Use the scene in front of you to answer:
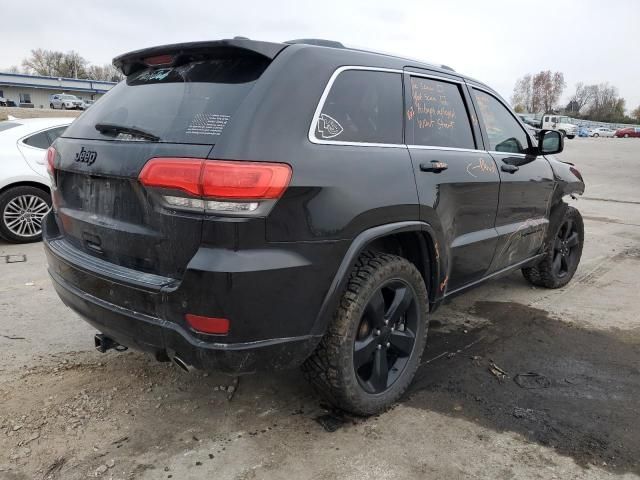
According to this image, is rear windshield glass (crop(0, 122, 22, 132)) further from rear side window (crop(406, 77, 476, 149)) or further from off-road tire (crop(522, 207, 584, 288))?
off-road tire (crop(522, 207, 584, 288))

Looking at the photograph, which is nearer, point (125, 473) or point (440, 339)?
point (125, 473)

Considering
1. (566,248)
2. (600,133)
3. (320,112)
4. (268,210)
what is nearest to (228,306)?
(268,210)

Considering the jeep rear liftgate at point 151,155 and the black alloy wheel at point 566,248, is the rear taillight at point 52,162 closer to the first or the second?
the jeep rear liftgate at point 151,155

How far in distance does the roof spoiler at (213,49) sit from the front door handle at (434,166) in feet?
3.27

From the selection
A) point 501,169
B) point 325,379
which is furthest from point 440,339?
point 325,379

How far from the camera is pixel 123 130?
2.52 metres

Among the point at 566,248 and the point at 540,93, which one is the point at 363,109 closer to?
the point at 566,248

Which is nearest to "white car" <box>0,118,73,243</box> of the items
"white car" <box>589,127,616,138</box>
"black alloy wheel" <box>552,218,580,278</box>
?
"black alloy wheel" <box>552,218,580,278</box>

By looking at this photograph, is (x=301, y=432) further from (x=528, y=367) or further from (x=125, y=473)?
(x=528, y=367)

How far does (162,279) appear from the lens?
7.50ft

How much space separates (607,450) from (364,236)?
1.60 m

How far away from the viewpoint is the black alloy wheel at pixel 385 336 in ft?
8.97

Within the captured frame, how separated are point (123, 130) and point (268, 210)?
91 centimetres

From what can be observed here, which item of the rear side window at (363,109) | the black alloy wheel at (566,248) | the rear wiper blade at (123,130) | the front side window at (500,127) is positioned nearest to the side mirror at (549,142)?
the front side window at (500,127)
